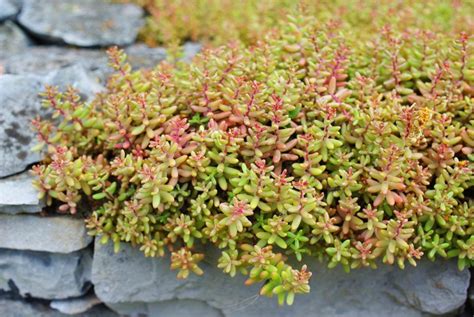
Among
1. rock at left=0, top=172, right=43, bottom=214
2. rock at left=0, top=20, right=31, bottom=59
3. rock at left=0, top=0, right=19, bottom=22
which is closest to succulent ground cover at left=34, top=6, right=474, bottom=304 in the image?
rock at left=0, top=172, right=43, bottom=214

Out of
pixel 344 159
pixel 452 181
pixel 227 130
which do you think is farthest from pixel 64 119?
pixel 452 181

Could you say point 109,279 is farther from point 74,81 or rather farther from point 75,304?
point 74,81

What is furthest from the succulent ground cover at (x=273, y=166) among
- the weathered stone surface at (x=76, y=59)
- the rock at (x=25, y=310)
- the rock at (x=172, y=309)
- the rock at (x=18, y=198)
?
the weathered stone surface at (x=76, y=59)

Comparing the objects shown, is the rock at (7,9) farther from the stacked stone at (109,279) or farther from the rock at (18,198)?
the rock at (18,198)

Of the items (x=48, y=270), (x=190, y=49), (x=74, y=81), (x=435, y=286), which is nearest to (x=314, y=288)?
(x=435, y=286)

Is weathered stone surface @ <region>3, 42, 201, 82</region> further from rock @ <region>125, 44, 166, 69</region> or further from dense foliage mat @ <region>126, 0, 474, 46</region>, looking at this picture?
dense foliage mat @ <region>126, 0, 474, 46</region>

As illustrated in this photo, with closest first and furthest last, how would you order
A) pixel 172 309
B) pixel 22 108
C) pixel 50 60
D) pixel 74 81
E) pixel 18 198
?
pixel 18 198 < pixel 172 309 < pixel 22 108 < pixel 74 81 < pixel 50 60
